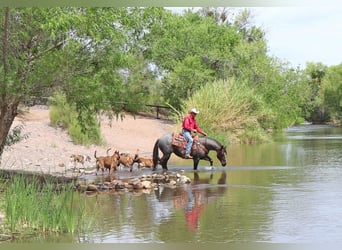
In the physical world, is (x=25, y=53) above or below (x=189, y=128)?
above

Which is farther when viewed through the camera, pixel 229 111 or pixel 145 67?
pixel 145 67

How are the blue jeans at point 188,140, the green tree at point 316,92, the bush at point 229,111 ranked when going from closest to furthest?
the blue jeans at point 188,140 → the bush at point 229,111 → the green tree at point 316,92

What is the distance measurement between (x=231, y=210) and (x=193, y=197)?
1922 millimetres

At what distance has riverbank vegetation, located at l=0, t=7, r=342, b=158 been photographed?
1248cm

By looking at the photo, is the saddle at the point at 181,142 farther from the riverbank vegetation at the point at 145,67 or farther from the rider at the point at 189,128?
the riverbank vegetation at the point at 145,67

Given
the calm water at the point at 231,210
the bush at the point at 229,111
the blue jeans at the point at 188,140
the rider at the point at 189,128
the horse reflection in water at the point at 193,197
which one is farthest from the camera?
the bush at the point at 229,111

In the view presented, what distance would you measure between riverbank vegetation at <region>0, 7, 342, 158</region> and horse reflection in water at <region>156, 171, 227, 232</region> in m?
2.31

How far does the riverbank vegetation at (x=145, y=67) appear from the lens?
12477 mm

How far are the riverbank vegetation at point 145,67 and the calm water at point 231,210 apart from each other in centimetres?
250

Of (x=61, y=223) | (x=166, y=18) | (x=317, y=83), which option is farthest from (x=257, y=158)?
(x=317, y=83)

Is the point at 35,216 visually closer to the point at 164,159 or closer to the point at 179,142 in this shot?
the point at 164,159

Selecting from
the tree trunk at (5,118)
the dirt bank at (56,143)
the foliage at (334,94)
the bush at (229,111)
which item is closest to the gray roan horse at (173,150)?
the dirt bank at (56,143)

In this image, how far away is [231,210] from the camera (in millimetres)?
11039

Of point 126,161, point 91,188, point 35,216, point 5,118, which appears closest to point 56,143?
point 126,161
